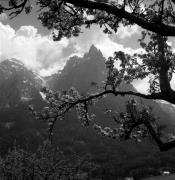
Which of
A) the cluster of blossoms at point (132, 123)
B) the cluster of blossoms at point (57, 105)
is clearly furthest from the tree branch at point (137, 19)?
the cluster of blossoms at point (57, 105)

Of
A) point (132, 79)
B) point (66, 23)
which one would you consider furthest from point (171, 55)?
point (66, 23)

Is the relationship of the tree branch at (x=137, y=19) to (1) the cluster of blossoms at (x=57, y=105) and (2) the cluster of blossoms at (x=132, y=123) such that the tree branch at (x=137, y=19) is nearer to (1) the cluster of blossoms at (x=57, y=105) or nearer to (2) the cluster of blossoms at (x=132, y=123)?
(2) the cluster of blossoms at (x=132, y=123)

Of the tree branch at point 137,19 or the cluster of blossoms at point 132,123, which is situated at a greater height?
the tree branch at point 137,19

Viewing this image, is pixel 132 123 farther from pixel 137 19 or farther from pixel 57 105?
pixel 137 19

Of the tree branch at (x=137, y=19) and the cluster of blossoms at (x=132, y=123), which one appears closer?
the tree branch at (x=137, y=19)

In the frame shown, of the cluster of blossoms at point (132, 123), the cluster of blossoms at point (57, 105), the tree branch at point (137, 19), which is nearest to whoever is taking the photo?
the tree branch at point (137, 19)

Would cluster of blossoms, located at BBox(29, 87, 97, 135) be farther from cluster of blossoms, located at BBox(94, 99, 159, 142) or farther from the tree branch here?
the tree branch

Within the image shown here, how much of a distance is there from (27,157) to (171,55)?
2444 inches

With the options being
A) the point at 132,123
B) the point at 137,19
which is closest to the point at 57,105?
the point at 132,123

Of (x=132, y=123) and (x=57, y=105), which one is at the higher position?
(x=57, y=105)

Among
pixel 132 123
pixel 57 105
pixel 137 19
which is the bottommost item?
pixel 132 123

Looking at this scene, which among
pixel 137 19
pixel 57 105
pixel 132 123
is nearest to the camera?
pixel 137 19

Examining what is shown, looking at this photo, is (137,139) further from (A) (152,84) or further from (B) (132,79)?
(B) (132,79)

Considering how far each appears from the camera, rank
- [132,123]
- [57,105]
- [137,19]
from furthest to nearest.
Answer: [57,105]
[132,123]
[137,19]
